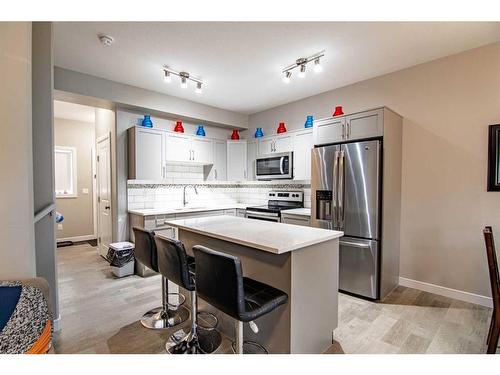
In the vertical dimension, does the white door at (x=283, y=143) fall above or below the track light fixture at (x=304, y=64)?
below

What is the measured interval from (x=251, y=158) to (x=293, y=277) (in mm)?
3380

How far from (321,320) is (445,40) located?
2942 millimetres

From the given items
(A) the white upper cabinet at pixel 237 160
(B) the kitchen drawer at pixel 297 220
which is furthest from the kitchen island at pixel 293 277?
(A) the white upper cabinet at pixel 237 160

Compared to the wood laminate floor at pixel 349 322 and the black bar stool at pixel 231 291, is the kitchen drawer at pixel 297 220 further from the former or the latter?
the black bar stool at pixel 231 291

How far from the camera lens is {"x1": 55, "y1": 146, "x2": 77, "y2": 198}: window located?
5547 millimetres

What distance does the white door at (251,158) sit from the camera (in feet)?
15.6

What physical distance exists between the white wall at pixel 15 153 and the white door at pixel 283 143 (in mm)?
3282

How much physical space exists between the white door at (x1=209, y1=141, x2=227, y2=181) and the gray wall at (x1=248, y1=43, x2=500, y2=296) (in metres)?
2.70

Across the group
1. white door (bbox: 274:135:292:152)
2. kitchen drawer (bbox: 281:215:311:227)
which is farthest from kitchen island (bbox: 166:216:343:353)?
white door (bbox: 274:135:292:152)

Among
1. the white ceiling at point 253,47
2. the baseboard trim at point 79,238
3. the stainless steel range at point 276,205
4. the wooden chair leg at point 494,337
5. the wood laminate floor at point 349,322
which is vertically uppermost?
the white ceiling at point 253,47

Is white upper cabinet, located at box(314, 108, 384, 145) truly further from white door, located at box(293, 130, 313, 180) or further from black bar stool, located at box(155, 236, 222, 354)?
black bar stool, located at box(155, 236, 222, 354)

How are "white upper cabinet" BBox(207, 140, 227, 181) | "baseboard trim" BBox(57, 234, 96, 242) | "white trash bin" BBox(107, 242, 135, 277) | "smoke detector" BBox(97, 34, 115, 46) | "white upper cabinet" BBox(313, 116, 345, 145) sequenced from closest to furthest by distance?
"smoke detector" BBox(97, 34, 115, 46) → "white upper cabinet" BBox(313, 116, 345, 145) → "white trash bin" BBox(107, 242, 135, 277) → "white upper cabinet" BBox(207, 140, 227, 181) → "baseboard trim" BBox(57, 234, 96, 242)

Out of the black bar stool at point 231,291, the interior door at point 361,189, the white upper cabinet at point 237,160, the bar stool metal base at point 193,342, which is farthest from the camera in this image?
the white upper cabinet at point 237,160

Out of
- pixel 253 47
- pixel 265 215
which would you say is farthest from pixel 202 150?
pixel 253 47
